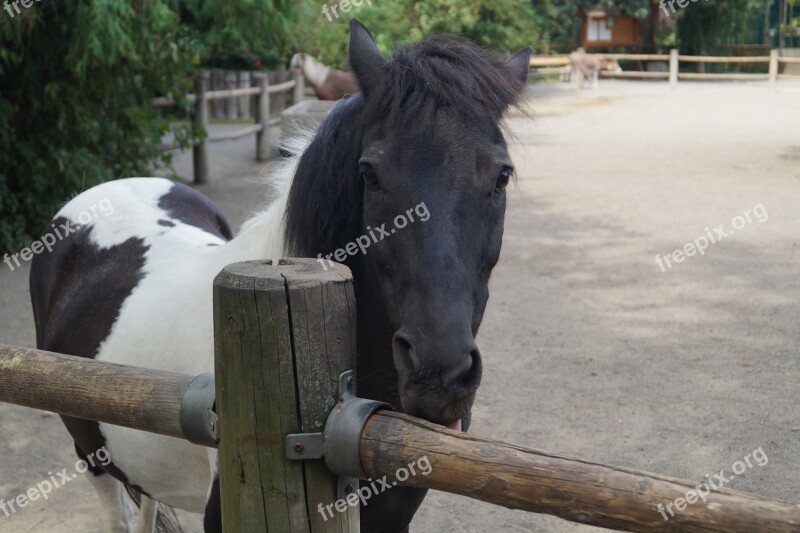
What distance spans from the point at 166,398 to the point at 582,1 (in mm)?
33647

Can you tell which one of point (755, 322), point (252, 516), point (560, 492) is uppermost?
point (560, 492)

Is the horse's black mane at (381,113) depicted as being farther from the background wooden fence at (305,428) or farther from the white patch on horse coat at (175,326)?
the background wooden fence at (305,428)

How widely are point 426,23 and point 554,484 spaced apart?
18865mm

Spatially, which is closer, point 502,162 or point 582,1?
point 502,162

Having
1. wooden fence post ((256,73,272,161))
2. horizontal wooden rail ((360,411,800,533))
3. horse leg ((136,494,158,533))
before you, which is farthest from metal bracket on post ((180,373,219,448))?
wooden fence post ((256,73,272,161))

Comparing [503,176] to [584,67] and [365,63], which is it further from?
[584,67]

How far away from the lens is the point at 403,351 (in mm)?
1596

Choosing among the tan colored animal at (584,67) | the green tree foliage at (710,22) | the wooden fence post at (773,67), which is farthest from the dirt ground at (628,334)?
the green tree foliage at (710,22)

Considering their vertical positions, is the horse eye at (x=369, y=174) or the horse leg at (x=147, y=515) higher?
the horse eye at (x=369, y=174)

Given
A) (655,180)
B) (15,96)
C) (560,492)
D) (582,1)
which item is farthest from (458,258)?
(582,1)

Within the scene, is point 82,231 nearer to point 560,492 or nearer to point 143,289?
point 143,289

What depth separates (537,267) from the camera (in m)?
7.41

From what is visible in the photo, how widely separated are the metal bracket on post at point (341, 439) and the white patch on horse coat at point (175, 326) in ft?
2.69

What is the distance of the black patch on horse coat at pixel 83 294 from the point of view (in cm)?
285
